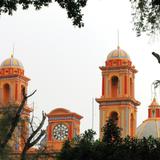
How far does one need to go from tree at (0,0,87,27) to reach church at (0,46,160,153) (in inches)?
2184

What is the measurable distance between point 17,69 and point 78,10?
61860 millimetres

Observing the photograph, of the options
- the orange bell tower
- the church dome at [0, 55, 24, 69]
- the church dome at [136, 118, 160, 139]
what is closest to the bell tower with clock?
the orange bell tower

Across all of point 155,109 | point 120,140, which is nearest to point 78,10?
point 120,140

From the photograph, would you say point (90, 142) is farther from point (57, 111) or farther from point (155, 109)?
point (155, 109)

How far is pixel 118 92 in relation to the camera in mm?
69875

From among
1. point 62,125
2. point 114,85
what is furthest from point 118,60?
point 62,125

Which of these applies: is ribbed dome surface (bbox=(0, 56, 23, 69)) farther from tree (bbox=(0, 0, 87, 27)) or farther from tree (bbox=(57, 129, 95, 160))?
tree (bbox=(0, 0, 87, 27))

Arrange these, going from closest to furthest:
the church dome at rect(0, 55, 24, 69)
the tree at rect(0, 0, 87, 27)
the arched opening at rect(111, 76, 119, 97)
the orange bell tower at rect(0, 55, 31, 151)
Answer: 1. the tree at rect(0, 0, 87, 27)
2. the arched opening at rect(111, 76, 119, 97)
3. the church dome at rect(0, 55, 24, 69)
4. the orange bell tower at rect(0, 55, 31, 151)

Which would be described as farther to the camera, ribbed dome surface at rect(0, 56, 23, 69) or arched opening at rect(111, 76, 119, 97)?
ribbed dome surface at rect(0, 56, 23, 69)

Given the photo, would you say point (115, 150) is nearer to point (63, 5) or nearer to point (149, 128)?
point (63, 5)

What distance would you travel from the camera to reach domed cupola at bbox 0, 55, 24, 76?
2886 inches

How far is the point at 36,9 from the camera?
12.2 metres

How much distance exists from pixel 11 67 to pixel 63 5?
61296 mm

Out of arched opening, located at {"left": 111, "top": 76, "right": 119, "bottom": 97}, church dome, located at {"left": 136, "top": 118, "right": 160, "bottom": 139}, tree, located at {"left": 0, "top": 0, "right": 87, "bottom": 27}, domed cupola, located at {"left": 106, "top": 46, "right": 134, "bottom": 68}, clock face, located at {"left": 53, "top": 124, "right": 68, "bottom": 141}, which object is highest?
domed cupola, located at {"left": 106, "top": 46, "right": 134, "bottom": 68}
